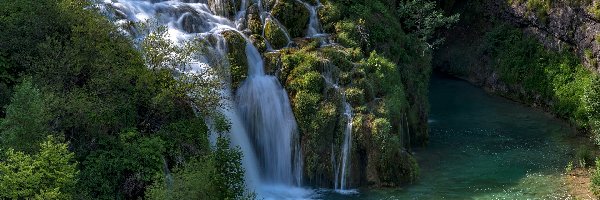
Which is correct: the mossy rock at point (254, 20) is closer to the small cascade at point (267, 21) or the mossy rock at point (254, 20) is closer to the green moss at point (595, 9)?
the small cascade at point (267, 21)

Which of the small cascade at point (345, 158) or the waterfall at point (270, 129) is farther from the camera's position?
the waterfall at point (270, 129)

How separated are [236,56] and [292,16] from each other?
16.5 ft

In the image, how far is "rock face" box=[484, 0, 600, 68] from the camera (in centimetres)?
4212

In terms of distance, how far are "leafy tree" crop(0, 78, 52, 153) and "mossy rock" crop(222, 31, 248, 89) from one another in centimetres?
1149

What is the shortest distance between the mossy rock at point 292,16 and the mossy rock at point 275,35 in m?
0.83

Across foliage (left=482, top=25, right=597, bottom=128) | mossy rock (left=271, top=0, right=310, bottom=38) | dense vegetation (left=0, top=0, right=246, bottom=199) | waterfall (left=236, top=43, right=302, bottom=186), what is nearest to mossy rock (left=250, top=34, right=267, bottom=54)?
mossy rock (left=271, top=0, right=310, bottom=38)

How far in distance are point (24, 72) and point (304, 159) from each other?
1294 cm

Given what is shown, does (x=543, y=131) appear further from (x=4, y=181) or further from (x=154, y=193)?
(x=4, y=181)

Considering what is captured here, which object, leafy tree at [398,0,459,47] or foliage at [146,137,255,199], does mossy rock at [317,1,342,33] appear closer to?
leafy tree at [398,0,459,47]

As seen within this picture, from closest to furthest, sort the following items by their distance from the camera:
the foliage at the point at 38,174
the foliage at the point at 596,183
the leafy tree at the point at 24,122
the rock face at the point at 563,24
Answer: the foliage at the point at 38,174
the leafy tree at the point at 24,122
the foliage at the point at 596,183
the rock face at the point at 563,24

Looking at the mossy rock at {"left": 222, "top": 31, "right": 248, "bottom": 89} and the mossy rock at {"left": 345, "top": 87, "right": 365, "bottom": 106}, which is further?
the mossy rock at {"left": 345, "top": 87, "right": 365, "bottom": 106}

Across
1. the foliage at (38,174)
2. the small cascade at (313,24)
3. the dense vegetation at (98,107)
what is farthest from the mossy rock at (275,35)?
the foliage at (38,174)

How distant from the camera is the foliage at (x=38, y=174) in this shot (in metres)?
19.3

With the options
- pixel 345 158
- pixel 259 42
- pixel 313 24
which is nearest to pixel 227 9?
pixel 259 42
